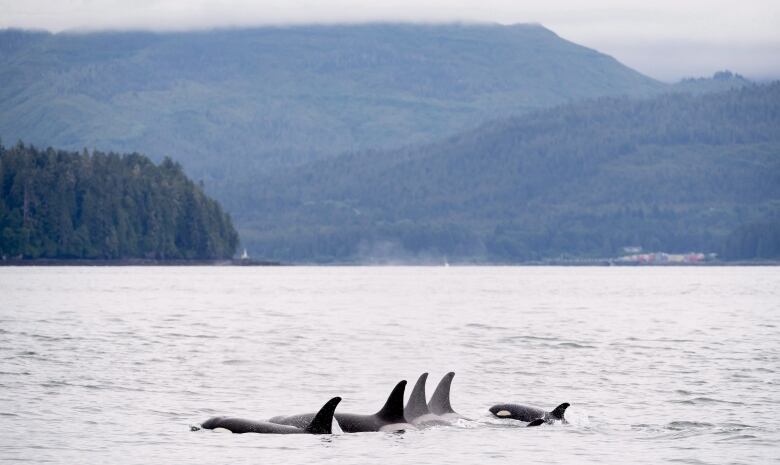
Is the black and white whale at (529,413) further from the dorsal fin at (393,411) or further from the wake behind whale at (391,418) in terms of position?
the dorsal fin at (393,411)

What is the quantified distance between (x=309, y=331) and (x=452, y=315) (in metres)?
23.4

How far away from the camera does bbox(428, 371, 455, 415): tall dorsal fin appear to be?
3888 centimetres

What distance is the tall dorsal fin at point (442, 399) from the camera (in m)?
38.9

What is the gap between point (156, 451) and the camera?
33.3 meters

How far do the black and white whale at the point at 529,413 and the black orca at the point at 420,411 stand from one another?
1846 mm

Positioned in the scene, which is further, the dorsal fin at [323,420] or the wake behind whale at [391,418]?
the wake behind whale at [391,418]

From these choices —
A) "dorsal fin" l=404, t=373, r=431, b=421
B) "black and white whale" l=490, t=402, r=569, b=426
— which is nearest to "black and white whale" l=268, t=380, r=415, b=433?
"dorsal fin" l=404, t=373, r=431, b=421

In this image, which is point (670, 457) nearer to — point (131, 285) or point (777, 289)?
point (131, 285)

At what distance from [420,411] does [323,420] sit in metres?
3.61

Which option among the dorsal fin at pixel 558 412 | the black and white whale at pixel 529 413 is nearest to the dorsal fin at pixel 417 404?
the black and white whale at pixel 529 413

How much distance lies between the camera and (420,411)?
38.3m

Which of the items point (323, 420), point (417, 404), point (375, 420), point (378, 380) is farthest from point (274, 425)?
point (378, 380)

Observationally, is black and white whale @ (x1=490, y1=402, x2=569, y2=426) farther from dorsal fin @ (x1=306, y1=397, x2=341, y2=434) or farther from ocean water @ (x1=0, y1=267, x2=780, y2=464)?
→ dorsal fin @ (x1=306, y1=397, x2=341, y2=434)

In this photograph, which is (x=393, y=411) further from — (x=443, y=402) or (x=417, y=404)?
(x=443, y=402)
